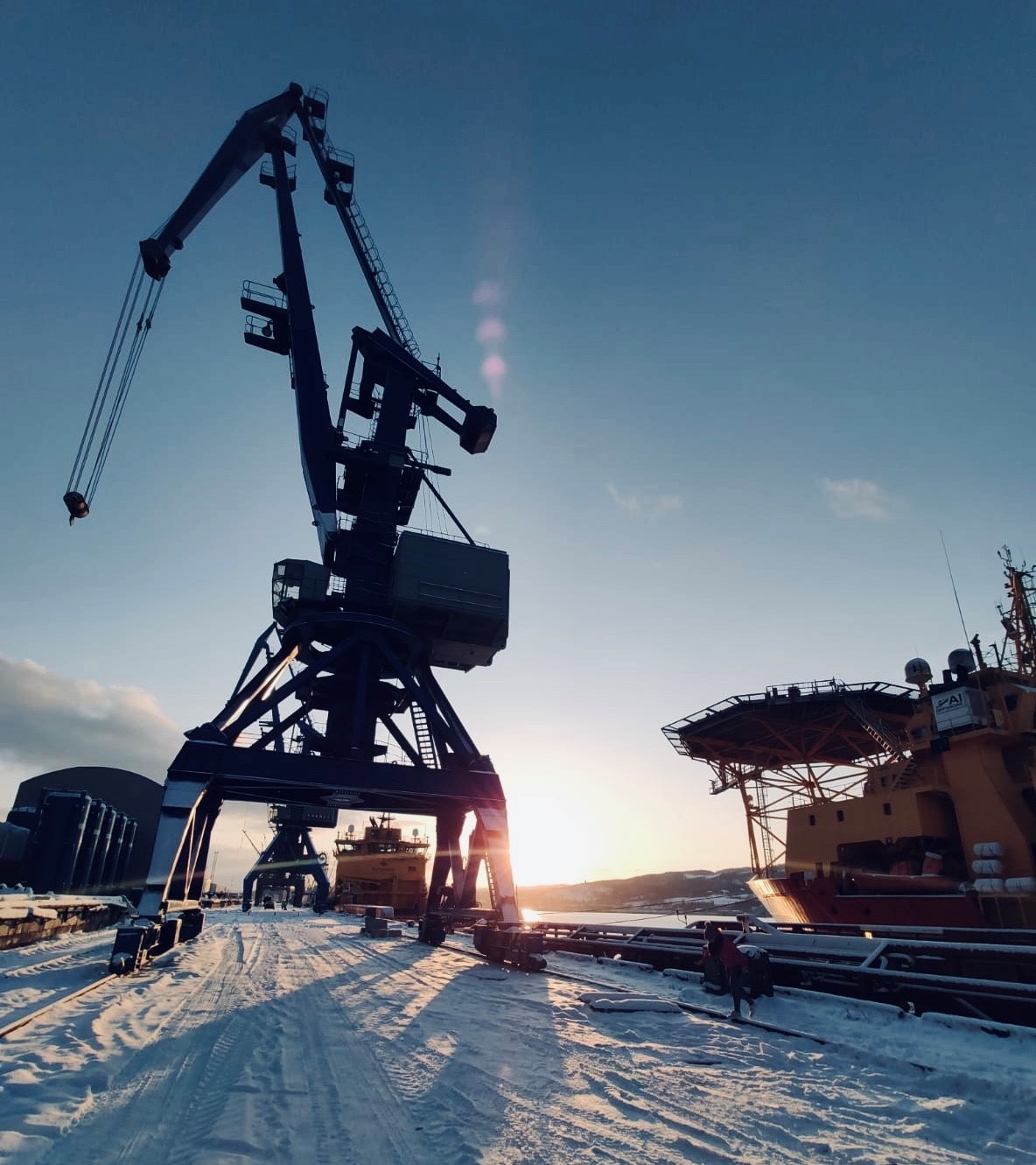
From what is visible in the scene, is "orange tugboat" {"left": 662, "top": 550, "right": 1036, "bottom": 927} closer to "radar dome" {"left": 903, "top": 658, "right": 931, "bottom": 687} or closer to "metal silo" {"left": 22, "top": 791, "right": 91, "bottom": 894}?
"radar dome" {"left": 903, "top": 658, "right": 931, "bottom": 687}

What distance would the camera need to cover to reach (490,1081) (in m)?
6.62

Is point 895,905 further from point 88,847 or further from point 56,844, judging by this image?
point 88,847

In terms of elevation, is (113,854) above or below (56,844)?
below

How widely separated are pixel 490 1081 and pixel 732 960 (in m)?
5.71

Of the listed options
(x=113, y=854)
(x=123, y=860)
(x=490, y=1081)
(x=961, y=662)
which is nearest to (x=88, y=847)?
(x=113, y=854)

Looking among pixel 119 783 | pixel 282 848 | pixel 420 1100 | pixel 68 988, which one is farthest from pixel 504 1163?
pixel 282 848

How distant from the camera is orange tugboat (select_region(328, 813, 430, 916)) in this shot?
172 ft

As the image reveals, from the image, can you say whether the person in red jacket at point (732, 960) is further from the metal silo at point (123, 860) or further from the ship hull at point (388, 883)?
the metal silo at point (123, 860)

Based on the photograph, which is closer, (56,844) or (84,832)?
(56,844)

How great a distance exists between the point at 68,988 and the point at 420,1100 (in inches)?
381

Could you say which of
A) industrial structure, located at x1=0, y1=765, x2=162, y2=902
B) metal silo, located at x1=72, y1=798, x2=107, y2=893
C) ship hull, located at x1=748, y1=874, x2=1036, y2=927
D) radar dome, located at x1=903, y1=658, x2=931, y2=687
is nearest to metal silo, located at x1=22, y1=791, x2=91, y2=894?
industrial structure, located at x1=0, y1=765, x2=162, y2=902

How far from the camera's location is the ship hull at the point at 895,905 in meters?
17.1

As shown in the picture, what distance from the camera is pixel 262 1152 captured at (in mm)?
4621

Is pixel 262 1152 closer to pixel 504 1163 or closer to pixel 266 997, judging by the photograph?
pixel 504 1163
